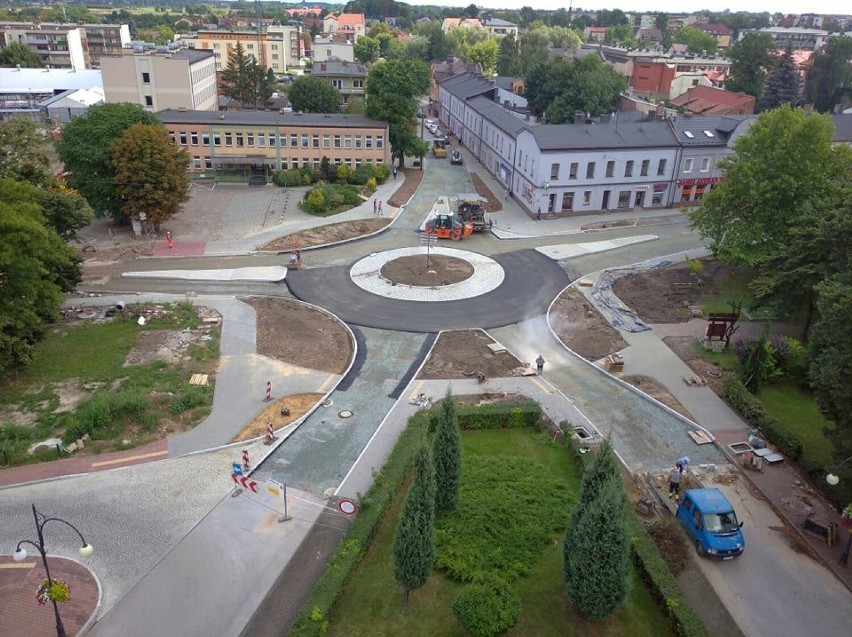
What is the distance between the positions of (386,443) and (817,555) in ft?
52.8

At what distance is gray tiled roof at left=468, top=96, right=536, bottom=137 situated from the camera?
64200 millimetres

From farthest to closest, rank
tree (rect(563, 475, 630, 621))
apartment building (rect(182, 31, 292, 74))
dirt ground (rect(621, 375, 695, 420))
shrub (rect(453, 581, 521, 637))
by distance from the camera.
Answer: apartment building (rect(182, 31, 292, 74)) < dirt ground (rect(621, 375, 695, 420)) < shrub (rect(453, 581, 521, 637)) < tree (rect(563, 475, 630, 621))

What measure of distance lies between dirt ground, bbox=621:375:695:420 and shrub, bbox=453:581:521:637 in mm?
15820

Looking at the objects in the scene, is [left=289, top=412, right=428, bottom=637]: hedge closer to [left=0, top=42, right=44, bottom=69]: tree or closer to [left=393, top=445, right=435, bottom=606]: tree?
[left=393, top=445, right=435, bottom=606]: tree

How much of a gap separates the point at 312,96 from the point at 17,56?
71838 mm

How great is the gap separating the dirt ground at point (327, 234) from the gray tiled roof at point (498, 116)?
1756 cm

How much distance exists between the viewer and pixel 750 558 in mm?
21750

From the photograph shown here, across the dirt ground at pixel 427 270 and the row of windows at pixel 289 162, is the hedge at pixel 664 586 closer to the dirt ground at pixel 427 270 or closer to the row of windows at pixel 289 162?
the dirt ground at pixel 427 270

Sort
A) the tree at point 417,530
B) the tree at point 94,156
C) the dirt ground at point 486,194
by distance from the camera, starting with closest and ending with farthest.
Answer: the tree at point 417,530
the tree at point 94,156
the dirt ground at point 486,194

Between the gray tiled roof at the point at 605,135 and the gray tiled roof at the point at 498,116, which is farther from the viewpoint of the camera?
the gray tiled roof at the point at 498,116

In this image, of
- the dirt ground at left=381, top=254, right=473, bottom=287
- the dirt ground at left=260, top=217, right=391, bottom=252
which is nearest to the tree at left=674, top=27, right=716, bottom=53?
the dirt ground at left=260, top=217, right=391, bottom=252

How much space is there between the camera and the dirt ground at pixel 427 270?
44.0 m

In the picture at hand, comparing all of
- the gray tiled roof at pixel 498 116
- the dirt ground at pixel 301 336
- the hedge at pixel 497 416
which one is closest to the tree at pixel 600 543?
the hedge at pixel 497 416

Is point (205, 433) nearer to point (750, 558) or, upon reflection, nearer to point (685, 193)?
point (750, 558)
